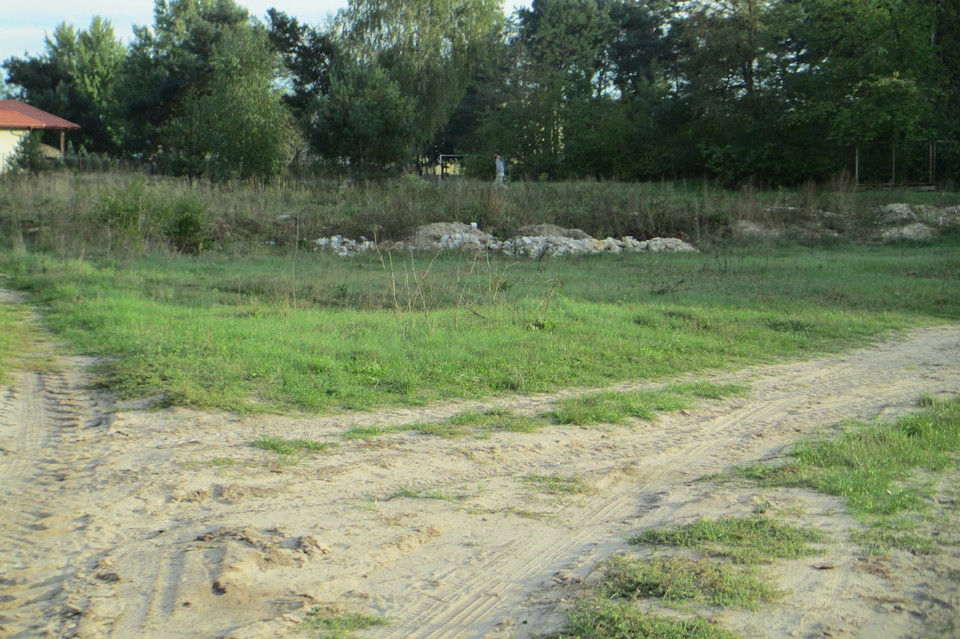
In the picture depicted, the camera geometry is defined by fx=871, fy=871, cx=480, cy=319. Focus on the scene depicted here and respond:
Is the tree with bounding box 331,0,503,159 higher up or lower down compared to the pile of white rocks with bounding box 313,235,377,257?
higher up

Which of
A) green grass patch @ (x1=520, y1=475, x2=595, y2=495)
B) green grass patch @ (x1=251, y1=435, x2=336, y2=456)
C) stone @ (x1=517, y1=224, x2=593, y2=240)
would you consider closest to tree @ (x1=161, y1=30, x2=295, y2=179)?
stone @ (x1=517, y1=224, x2=593, y2=240)

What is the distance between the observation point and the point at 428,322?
1076 cm

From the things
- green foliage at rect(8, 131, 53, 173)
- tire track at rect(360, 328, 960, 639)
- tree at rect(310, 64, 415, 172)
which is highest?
tree at rect(310, 64, 415, 172)

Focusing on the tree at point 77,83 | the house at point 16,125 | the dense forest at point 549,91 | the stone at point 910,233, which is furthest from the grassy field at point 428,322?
the tree at point 77,83

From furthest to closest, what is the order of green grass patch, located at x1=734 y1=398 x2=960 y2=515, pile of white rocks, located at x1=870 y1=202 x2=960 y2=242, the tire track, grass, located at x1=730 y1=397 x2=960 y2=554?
1. pile of white rocks, located at x1=870 y1=202 x2=960 y2=242
2. green grass patch, located at x1=734 y1=398 x2=960 y2=515
3. grass, located at x1=730 y1=397 x2=960 y2=554
4. the tire track

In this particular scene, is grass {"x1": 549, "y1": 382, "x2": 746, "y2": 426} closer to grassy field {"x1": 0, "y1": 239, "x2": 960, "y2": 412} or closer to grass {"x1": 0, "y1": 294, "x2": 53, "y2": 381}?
grassy field {"x1": 0, "y1": 239, "x2": 960, "y2": 412}

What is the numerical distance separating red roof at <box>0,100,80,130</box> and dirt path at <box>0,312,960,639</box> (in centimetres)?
4225

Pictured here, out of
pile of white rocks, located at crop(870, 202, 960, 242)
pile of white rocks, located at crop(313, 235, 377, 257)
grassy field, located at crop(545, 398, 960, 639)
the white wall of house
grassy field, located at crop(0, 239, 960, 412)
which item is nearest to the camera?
grassy field, located at crop(545, 398, 960, 639)

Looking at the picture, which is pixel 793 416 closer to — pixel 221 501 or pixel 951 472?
pixel 951 472

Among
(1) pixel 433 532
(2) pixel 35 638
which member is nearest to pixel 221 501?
(1) pixel 433 532

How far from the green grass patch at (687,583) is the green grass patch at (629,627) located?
198mm

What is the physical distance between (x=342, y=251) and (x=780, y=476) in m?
18.6

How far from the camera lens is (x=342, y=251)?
23250 millimetres

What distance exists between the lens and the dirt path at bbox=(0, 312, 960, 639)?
383 cm
